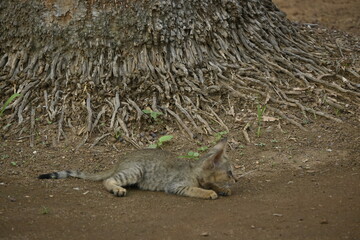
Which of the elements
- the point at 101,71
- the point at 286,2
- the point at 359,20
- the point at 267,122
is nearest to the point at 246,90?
the point at 267,122

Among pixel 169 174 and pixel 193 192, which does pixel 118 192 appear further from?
pixel 193 192

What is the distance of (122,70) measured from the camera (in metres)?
8.91

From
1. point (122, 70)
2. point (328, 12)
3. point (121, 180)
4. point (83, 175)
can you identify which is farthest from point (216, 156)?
point (328, 12)

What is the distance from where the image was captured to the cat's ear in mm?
7086

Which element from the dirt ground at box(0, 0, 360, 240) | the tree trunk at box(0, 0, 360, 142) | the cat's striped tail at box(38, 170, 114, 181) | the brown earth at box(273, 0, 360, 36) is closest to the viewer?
the dirt ground at box(0, 0, 360, 240)

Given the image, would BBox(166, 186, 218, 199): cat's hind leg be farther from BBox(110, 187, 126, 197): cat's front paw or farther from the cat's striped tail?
the cat's striped tail

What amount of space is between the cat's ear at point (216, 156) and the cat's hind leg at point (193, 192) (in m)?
0.38

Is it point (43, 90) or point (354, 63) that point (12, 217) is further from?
point (354, 63)

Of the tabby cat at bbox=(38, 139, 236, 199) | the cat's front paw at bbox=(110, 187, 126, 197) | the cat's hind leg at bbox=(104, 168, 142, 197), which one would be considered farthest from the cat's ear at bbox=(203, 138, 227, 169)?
the cat's front paw at bbox=(110, 187, 126, 197)

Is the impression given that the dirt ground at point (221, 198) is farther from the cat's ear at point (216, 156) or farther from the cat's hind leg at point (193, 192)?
the cat's ear at point (216, 156)

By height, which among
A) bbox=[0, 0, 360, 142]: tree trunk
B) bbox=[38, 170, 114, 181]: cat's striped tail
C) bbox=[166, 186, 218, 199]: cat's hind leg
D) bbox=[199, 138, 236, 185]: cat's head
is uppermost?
bbox=[0, 0, 360, 142]: tree trunk

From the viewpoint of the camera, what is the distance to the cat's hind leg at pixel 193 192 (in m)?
6.86

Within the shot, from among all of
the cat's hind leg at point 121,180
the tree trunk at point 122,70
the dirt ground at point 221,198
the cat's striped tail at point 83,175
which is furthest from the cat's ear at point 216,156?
the tree trunk at point 122,70

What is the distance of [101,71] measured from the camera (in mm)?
8836
